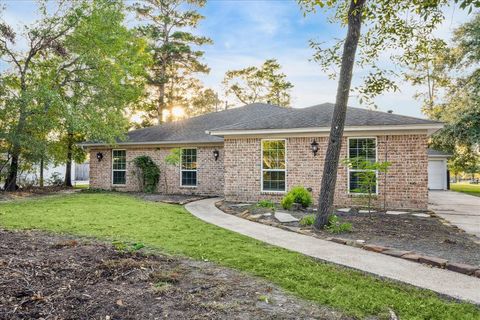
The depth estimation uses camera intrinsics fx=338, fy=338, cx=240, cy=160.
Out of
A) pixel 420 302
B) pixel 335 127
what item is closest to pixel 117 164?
pixel 335 127

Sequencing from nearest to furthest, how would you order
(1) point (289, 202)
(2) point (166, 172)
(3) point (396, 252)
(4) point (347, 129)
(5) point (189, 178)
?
(3) point (396, 252)
(1) point (289, 202)
(4) point (347, 129)
(5) point (189, 178)
(2) point (166, 172)

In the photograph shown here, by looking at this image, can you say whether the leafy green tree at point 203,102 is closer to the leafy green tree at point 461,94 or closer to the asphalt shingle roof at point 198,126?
the asphalt shingle roof at point 198,126

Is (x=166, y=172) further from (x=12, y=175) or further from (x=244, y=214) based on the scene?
(x=244, y=214)

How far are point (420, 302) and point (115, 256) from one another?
12.2 ft

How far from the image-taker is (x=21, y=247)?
4867 mm

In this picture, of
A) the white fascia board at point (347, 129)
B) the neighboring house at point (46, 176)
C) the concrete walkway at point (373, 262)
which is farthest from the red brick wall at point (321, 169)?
the neighboring house at point (46, 176)

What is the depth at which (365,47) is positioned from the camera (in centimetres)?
818

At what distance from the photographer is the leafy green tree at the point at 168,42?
27.4 m

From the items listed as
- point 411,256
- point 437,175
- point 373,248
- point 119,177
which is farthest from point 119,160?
point 437,175

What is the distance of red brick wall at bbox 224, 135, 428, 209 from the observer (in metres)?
10.6

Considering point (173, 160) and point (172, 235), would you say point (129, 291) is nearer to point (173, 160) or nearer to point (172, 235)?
point (172, 235)

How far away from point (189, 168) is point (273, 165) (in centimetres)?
487

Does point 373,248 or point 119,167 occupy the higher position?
point 119,167

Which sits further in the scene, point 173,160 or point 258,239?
point 173,160
